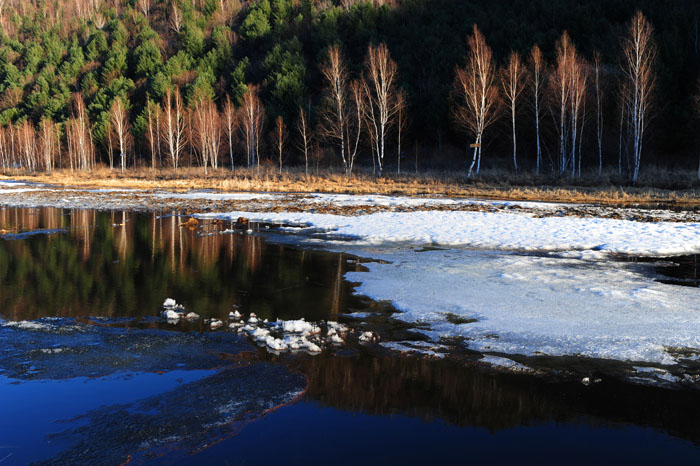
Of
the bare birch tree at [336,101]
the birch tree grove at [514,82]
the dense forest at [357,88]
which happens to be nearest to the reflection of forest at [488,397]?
the dense forest at [357,88]

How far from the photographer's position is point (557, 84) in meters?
40.8

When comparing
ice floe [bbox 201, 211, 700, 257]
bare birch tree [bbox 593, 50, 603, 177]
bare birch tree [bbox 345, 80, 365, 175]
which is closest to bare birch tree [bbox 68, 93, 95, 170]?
bare birch tree [bbox 345, 80, 365, 175]

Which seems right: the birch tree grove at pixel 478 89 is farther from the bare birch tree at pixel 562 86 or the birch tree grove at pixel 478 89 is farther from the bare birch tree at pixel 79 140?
the bare birch tree at pixel 79 140

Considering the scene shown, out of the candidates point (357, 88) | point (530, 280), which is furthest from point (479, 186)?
point (530, 280)

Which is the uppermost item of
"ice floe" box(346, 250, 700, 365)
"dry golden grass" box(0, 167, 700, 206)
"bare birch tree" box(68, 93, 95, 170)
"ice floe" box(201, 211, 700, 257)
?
"bare birch tree" box(68, 93, 95, 170)

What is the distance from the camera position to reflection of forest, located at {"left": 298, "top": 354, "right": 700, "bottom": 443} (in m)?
4.70

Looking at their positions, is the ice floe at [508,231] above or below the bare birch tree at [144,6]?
below

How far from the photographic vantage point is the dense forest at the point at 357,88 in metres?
44.1

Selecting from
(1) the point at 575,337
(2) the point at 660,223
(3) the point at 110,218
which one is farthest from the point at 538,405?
(3) the point at 110,218

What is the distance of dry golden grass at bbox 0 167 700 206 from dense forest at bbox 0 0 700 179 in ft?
7.62

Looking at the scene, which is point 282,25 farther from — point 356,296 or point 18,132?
point 356,296

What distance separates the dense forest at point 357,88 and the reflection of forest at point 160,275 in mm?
27736

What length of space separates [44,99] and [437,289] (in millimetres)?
96275

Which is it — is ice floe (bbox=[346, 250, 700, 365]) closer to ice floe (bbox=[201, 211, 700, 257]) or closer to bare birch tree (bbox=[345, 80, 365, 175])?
ice floe (bbox=[201, 211, 700, 257])
